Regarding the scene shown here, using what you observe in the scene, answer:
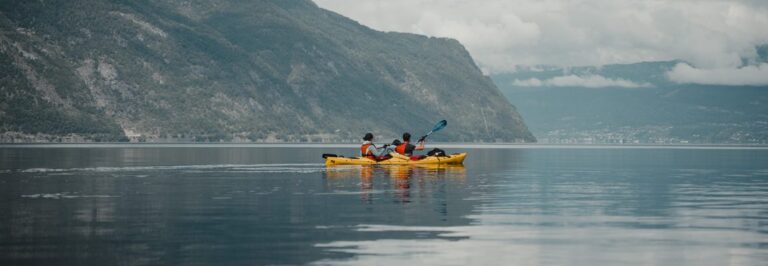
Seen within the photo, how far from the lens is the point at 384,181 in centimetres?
6147

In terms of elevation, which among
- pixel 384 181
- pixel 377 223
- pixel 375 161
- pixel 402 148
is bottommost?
pixel 377 223

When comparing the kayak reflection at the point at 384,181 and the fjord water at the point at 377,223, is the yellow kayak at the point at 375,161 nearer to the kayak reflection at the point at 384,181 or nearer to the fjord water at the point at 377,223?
the kayak reflection at the point at 384,181

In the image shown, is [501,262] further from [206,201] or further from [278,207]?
[206,201]

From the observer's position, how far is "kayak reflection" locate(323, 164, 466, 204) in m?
49.7

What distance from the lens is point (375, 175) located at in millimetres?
69438

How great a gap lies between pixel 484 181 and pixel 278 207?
24.7m

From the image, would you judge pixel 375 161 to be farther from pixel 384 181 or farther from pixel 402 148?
pixel 384 181

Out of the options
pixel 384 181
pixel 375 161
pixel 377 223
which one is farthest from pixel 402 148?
pixel 377 223

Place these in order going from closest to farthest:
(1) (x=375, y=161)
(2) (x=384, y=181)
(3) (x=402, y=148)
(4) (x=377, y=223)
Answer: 1. (4) (x=377, y=223)
2. (2) (x=384, y=181)
3. (1) (x=375, y=161)
4. (3) (x=402, y=148)

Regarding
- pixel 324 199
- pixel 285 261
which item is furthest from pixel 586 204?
pixel 285 261

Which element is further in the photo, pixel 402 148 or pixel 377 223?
pixel 402 148

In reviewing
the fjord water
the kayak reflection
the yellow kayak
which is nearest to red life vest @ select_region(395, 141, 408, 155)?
the yellow kayak

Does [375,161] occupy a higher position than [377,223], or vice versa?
[375,161]

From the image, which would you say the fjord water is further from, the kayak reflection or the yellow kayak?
the yellow kayak
